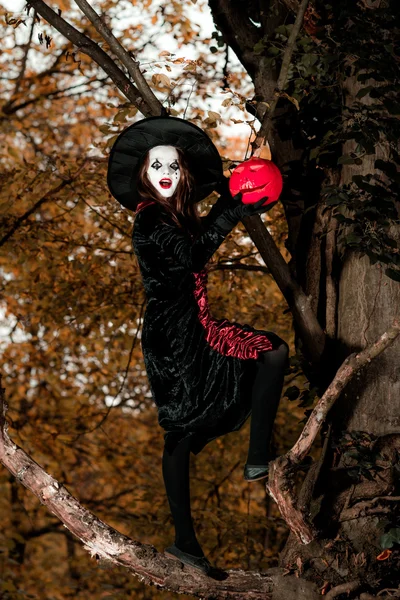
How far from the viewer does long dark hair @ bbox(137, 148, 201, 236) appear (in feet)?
11.1

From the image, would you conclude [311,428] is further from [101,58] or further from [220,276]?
[220,276]

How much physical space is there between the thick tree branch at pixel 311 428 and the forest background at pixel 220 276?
0.45 meters

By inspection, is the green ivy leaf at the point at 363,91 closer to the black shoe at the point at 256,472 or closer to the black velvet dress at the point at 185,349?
the black velvet dress at the point at 185,349

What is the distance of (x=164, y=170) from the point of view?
3379 millimetres

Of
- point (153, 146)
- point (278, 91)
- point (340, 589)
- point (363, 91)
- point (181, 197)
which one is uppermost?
point (363, 91)

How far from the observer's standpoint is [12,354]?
9.72 metres

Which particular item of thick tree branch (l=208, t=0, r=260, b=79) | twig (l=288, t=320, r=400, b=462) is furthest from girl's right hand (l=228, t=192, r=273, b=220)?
thick tree branch (l=208, t=0, r=260, b=79)

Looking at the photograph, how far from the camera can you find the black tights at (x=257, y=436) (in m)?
3.14

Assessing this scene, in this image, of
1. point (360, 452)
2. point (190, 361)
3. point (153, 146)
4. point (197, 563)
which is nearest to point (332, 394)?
point (360, 452)

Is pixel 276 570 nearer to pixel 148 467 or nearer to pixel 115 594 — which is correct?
pixel 115 594

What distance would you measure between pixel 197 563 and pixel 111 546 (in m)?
0.35

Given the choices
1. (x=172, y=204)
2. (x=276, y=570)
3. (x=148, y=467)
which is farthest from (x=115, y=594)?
(x=172, y=204)

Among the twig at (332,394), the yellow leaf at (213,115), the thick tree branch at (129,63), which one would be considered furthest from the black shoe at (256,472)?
the yellow leaf at (213,115)

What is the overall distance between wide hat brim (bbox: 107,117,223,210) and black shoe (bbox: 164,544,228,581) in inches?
59.1
